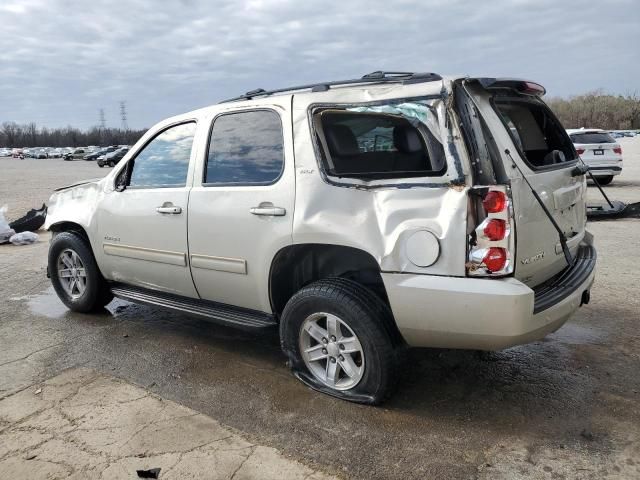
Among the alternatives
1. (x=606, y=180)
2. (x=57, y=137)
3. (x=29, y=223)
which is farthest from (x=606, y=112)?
(x=57, y=137)

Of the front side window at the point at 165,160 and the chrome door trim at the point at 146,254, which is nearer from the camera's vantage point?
A: the chrome door trim at the point at 146,254

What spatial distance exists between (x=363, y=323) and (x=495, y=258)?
0.82 m

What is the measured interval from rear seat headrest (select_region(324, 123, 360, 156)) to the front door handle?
1.28 m

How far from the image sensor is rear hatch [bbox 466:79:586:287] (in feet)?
9.93

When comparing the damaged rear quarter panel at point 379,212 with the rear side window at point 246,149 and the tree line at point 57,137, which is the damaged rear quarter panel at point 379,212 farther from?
the tree line at point 57,137

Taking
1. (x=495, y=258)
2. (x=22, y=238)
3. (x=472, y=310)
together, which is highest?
(x=495, y=258)

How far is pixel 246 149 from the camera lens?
Answer: 3902 mm

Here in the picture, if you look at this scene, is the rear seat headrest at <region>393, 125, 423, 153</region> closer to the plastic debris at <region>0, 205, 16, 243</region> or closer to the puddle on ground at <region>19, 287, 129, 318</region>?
the puddle on ground at <region>19, 287, 129, 318</region>

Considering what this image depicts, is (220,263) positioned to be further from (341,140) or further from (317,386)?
(341,140)

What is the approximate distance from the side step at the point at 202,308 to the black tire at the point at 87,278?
31cm

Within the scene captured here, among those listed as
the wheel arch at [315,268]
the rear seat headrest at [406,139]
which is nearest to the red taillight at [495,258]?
the wheel arch at [315,268]

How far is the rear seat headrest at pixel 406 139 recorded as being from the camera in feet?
11.2

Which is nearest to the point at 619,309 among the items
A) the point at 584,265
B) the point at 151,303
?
the point at 584,265

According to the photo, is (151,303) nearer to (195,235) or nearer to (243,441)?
(195,235)
